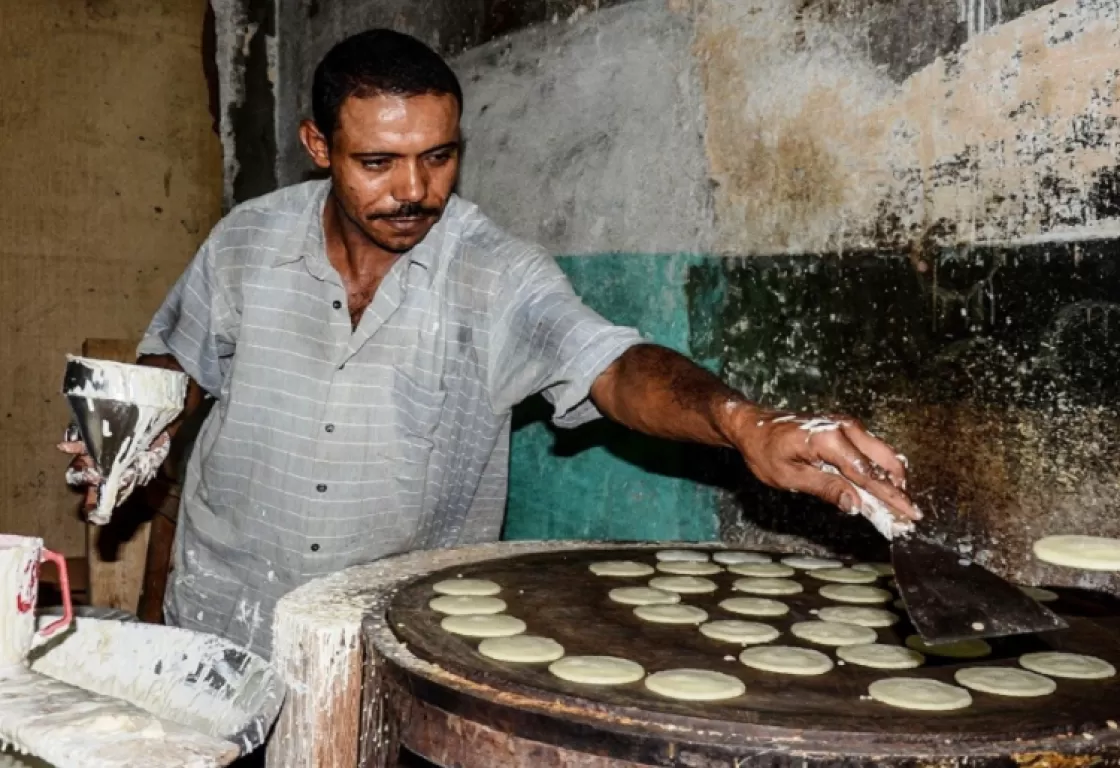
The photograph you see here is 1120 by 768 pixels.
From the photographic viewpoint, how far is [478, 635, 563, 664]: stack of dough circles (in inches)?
59.9

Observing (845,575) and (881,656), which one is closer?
(881,656)

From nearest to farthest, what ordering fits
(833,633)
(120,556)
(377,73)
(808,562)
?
(833,633) → (808,562) → (377,73) → (120,556)

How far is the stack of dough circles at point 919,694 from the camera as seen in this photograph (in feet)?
4.47

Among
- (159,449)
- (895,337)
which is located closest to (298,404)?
(159,449)

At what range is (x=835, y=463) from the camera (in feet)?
5.33

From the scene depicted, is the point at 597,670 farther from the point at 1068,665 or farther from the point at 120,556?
the point at 120,556

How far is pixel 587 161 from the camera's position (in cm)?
314

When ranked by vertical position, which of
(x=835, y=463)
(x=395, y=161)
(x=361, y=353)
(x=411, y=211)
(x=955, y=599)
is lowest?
(x=955, y=599)

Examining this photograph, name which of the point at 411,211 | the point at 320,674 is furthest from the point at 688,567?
the point at 411,211

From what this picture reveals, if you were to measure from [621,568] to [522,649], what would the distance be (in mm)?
577

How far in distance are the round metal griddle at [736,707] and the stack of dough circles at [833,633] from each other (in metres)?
0.02

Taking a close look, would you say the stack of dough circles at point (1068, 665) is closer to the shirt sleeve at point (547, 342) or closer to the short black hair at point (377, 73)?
the shirt sleeve at point (547, 342)

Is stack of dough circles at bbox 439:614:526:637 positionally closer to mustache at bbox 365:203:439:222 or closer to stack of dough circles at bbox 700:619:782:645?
stack of dough circles at bbox 700:619:782:645

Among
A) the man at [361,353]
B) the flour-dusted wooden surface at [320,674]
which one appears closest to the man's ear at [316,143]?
the man at [361,353]
